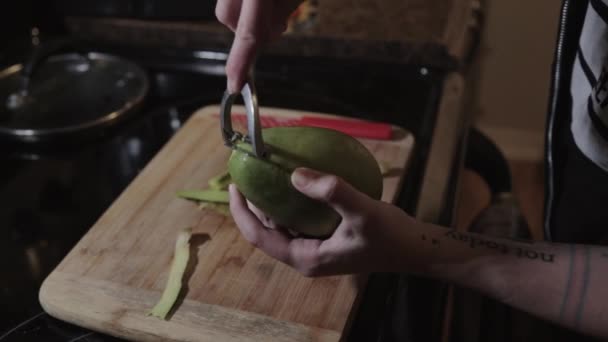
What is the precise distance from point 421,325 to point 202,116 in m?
0.60

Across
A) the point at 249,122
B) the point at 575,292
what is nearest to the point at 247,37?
the point at 249,122

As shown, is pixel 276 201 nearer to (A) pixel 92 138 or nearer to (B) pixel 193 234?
(B) pixel 193 234

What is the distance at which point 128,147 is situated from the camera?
105 centimetres

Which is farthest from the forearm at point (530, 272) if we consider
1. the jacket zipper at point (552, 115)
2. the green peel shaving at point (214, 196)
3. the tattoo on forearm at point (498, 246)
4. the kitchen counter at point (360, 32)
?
the kitchen counter at point (360, 32)

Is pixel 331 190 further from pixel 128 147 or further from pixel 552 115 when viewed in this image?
pixel 128 147

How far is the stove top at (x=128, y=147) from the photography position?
0.78 m

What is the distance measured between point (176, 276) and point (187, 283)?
0.06 feet

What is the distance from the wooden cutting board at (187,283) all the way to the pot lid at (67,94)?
0.24 meters

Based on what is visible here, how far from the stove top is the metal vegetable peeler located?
314 mm

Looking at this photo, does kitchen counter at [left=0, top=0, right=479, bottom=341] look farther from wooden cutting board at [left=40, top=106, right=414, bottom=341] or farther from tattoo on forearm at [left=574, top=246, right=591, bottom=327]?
tattoo on forearm at [left=574, top=246, right=591, bottom=327]

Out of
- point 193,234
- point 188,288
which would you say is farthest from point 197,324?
point 193,234

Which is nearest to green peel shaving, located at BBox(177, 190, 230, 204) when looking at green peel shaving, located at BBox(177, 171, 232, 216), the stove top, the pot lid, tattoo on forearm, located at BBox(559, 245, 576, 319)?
green peel shaving, located at BBox(177, 171, 232, 216)

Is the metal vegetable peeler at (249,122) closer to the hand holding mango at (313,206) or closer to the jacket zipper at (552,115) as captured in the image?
the hand holding mango at (313,206)

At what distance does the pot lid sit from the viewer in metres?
1.03
